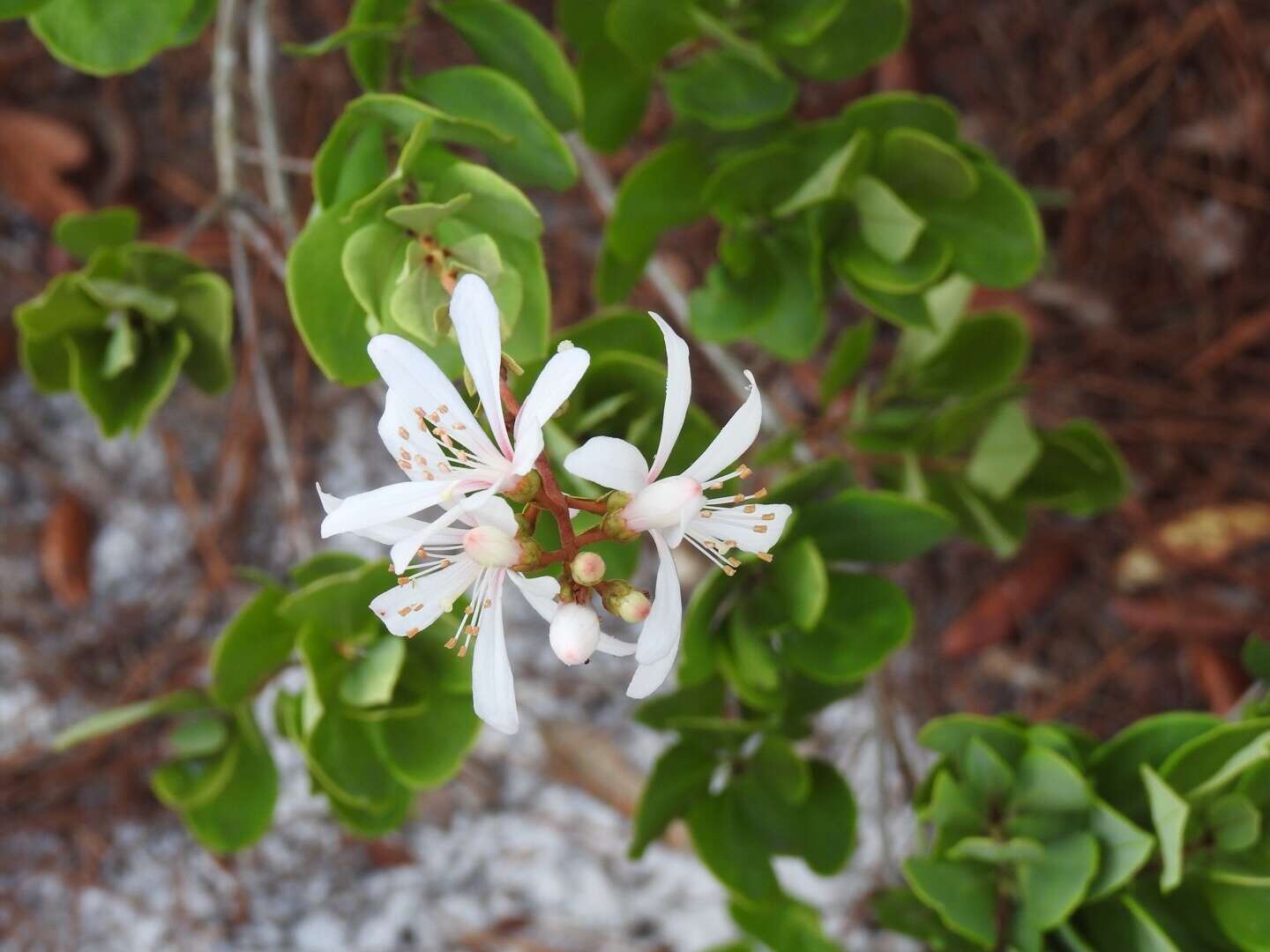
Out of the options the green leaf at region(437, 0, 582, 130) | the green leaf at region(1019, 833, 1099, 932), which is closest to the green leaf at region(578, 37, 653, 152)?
the green leaf at region(437, 0, 582, 130)

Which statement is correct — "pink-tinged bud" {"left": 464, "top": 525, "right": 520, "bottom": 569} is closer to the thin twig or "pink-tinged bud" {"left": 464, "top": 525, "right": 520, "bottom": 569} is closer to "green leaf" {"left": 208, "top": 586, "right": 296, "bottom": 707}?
"green leaf" {"left": 208, "top": 586, "right": 296, "bottom": 707}

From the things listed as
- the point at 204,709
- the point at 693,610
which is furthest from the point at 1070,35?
the point at 204,709

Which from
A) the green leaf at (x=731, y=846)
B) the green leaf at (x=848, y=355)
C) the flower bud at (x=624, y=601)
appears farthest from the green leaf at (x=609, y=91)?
the green leaf at (x=731, y=846)

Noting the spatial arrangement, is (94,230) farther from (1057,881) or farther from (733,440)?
(1057,881)

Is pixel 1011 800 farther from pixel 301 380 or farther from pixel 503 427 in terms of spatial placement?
pixel 301 380

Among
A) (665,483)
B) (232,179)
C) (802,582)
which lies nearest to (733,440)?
(665,483)

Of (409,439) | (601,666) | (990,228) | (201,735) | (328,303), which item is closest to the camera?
(409,439)

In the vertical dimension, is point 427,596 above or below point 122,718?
above
